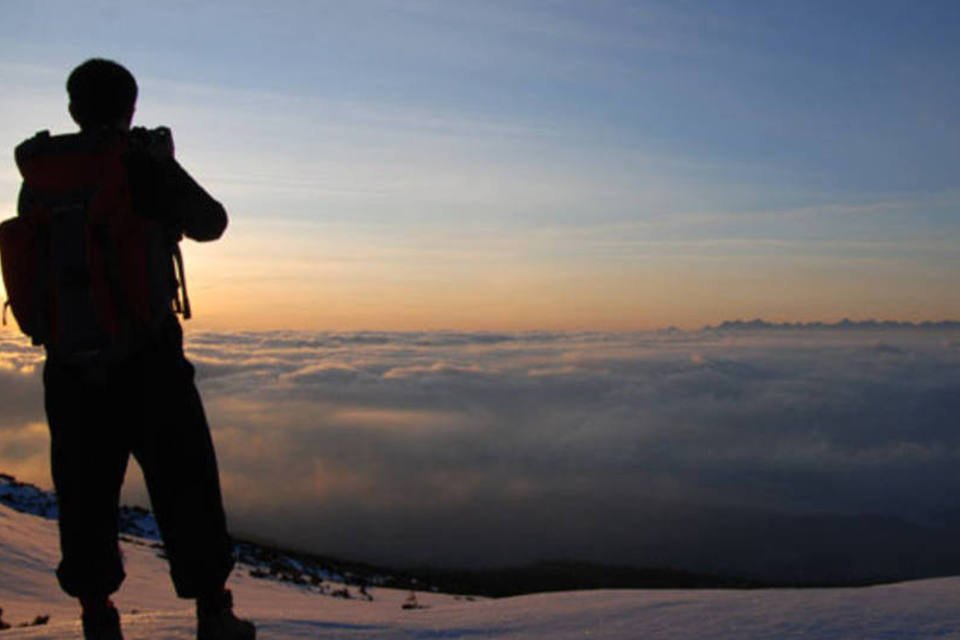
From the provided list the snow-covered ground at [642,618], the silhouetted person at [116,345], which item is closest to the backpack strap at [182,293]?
the silhouetted person at [116,345]

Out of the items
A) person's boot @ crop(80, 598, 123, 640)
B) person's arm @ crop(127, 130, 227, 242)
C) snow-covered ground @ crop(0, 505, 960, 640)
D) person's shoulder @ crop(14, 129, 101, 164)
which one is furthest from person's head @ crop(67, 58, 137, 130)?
snow-covered ground @ crop(0, 505, 960, 640)

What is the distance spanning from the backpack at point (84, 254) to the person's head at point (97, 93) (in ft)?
0.47

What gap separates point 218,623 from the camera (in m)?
2.92

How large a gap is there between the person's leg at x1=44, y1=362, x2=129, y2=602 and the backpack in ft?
0.59

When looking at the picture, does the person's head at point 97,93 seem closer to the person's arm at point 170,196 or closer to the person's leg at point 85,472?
the person's arm at point 170,196

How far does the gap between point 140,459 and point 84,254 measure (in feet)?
2.66

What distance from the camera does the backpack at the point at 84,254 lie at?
8.90 feet

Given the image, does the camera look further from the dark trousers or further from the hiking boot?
the hiking boot

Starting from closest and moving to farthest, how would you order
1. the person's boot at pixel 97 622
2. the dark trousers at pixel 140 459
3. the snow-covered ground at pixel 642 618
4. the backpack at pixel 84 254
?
1. the backpack at pixel 84 254
2. the dark trousers at pixel 140 459
3. the person's boot at pixel 97 622
4. the snow-covered ground at pixel 642 618

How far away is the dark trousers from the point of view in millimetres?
2826

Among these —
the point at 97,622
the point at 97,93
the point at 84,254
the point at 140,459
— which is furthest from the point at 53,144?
the point at 97,622

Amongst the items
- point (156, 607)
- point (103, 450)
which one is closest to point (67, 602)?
point (156, 607)

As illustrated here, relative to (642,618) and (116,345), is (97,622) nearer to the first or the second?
(116,345)

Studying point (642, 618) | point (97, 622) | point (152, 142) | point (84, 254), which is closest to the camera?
point (84, 254)
